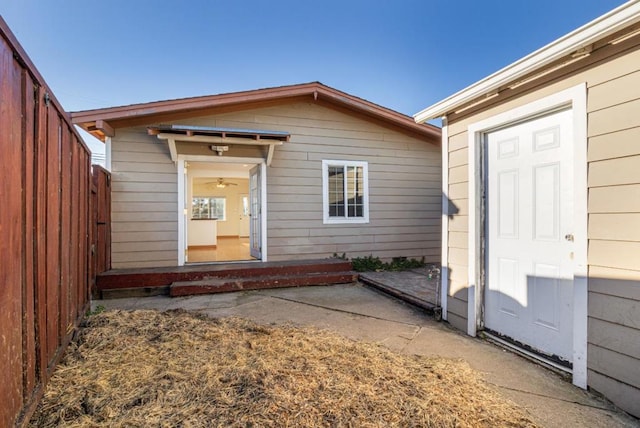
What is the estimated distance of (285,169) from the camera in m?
6.16

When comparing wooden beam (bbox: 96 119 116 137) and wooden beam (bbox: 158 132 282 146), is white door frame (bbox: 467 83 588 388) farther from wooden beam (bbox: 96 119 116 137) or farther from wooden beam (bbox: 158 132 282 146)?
wooden beam (bbox: 96 119 116 137)

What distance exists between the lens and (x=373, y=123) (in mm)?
6734

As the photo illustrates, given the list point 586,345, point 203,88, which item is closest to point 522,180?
point 586,345

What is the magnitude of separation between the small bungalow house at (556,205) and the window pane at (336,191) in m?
3.17

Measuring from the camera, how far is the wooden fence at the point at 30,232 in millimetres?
1362

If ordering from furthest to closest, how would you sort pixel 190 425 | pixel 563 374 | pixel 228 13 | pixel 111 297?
1. pixel 228 13
2. pixel 111 297
3. pixel 563 374
4. pixel 190 425

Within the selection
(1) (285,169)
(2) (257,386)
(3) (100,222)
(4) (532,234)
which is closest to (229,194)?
(1) (285,169)

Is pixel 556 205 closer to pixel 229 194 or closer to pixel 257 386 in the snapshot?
pixel 257 386

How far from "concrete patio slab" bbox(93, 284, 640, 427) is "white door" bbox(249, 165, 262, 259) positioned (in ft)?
4.93

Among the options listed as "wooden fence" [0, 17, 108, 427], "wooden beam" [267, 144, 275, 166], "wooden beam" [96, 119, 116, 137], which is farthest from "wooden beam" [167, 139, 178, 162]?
"wooden fence" [0, 17, 108, 427]

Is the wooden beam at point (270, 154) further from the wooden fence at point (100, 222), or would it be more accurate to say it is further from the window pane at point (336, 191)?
the wooden fence at point (100, 222)

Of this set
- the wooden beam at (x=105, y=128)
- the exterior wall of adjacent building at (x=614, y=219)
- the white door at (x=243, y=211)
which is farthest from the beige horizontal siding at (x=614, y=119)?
Answer: the white door at (x=243, y=211)

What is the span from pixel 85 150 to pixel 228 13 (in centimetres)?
802

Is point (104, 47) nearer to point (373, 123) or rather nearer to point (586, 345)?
point (373, 123)
